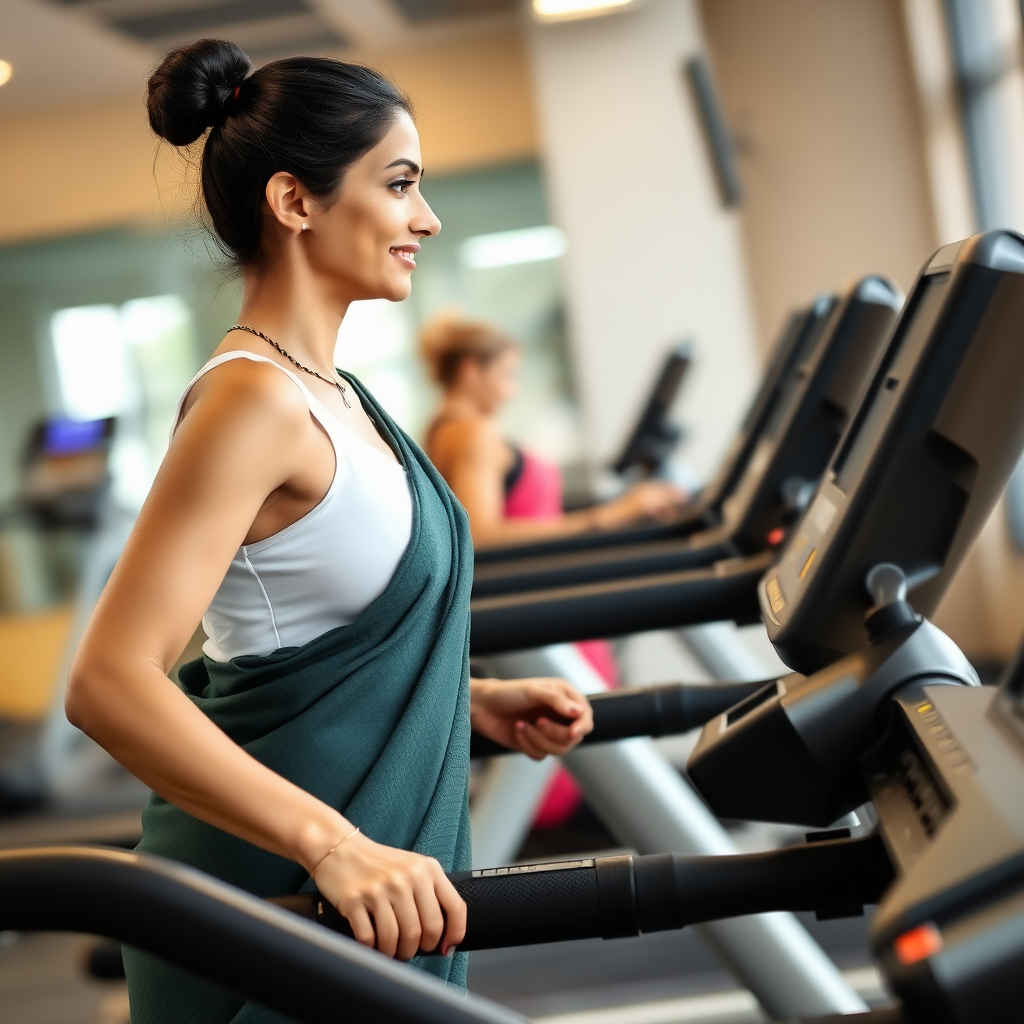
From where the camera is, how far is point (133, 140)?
677 centimetres

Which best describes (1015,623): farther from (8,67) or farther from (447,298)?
(8,67)

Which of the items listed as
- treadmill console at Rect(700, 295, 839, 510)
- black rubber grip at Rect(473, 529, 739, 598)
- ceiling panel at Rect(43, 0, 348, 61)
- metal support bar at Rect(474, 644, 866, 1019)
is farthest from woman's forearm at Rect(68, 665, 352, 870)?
ceiling panel at Rect(43, 0, 348, 61)

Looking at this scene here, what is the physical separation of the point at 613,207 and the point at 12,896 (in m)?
5.00

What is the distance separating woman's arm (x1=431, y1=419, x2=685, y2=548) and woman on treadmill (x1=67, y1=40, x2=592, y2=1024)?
2004 mm

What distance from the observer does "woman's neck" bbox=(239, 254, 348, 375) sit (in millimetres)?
1123

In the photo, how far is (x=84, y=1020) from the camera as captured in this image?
9.33ft

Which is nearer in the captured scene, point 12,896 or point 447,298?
point 12,896

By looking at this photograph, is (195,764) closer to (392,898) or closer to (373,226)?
(392,898)

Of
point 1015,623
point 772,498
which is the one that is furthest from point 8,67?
point 772,498

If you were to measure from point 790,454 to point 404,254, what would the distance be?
670 mm

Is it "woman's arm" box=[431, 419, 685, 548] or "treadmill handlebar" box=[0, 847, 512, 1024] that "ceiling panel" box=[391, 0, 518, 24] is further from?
"treadmill handlebar" box=[0, 847, 512, 1024]

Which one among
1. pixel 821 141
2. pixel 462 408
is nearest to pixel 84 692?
pixel 462 408

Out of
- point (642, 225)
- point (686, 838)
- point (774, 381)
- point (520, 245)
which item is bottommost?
point (520, 245)

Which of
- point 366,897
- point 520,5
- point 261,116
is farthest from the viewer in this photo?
point 520,5
